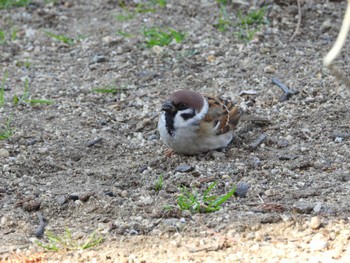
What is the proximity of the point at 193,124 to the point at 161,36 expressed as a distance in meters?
1.72

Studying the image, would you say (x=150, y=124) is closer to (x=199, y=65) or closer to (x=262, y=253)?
(x=199, y=65)

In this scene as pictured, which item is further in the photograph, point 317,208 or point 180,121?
point 180,121

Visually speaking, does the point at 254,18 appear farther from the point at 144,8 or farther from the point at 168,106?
the point at 168,106

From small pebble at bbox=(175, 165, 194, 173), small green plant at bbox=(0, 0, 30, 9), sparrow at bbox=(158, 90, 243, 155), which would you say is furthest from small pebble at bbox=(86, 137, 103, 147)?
small green plant at bbox=(0, 0, 30, 9)

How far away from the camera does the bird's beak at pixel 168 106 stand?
499 cm

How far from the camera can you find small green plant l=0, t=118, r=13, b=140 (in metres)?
5.30

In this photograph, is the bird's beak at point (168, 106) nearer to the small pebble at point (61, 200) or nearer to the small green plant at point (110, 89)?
the small pebble at point (61, 200)

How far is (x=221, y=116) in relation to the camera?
523 cm

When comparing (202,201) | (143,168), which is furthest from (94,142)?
(202,201)

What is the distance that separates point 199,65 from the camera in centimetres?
631

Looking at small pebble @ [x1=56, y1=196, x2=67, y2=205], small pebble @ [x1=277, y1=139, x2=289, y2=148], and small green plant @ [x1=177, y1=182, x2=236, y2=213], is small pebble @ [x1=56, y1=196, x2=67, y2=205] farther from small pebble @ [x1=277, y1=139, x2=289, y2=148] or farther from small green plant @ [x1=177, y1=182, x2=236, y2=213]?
small pebble @ [x1=277, y1=139, x2=289, y2=148]

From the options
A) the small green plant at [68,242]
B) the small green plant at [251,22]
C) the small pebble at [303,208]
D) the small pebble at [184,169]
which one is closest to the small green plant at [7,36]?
the small green plant at [251,22]

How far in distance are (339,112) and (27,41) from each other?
9.80 ft

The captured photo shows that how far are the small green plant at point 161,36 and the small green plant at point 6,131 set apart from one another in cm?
161
